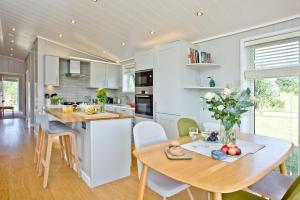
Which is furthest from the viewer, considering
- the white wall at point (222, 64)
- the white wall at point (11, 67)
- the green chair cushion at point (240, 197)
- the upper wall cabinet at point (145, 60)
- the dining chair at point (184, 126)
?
the white wall at point (11, 67)

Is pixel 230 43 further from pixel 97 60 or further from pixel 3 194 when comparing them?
pixel 97 60

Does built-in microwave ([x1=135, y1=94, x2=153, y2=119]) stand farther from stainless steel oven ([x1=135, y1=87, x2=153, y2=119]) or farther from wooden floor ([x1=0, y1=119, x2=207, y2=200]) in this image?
wooden floor ([x1=0, y1=119, x2=207, y2=200])

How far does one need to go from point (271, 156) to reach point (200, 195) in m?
1.15

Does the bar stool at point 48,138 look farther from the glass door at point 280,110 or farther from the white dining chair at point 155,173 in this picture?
the glass door at point 280,110

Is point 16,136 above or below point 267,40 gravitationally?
below

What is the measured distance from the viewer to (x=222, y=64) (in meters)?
3.13

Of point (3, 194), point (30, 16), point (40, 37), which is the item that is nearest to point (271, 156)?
point (3, 194)

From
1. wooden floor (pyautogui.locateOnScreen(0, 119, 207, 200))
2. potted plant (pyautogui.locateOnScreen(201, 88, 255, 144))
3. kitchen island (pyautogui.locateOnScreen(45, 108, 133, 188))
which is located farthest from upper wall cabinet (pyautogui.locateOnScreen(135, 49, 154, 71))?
potted plant (pyautogui.locateOnScreen(201, 88, 255, 144))

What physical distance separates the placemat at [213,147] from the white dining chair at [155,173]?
31 cm

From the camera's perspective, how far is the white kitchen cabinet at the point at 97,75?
5.74 m

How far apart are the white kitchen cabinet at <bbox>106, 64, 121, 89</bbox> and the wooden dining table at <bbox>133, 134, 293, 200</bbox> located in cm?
480

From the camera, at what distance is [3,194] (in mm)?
2160

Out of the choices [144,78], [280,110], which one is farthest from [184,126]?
[144,78]

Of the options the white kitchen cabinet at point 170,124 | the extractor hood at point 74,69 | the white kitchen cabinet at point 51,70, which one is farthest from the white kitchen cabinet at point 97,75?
the white kitchen cabinet at point 170,124
